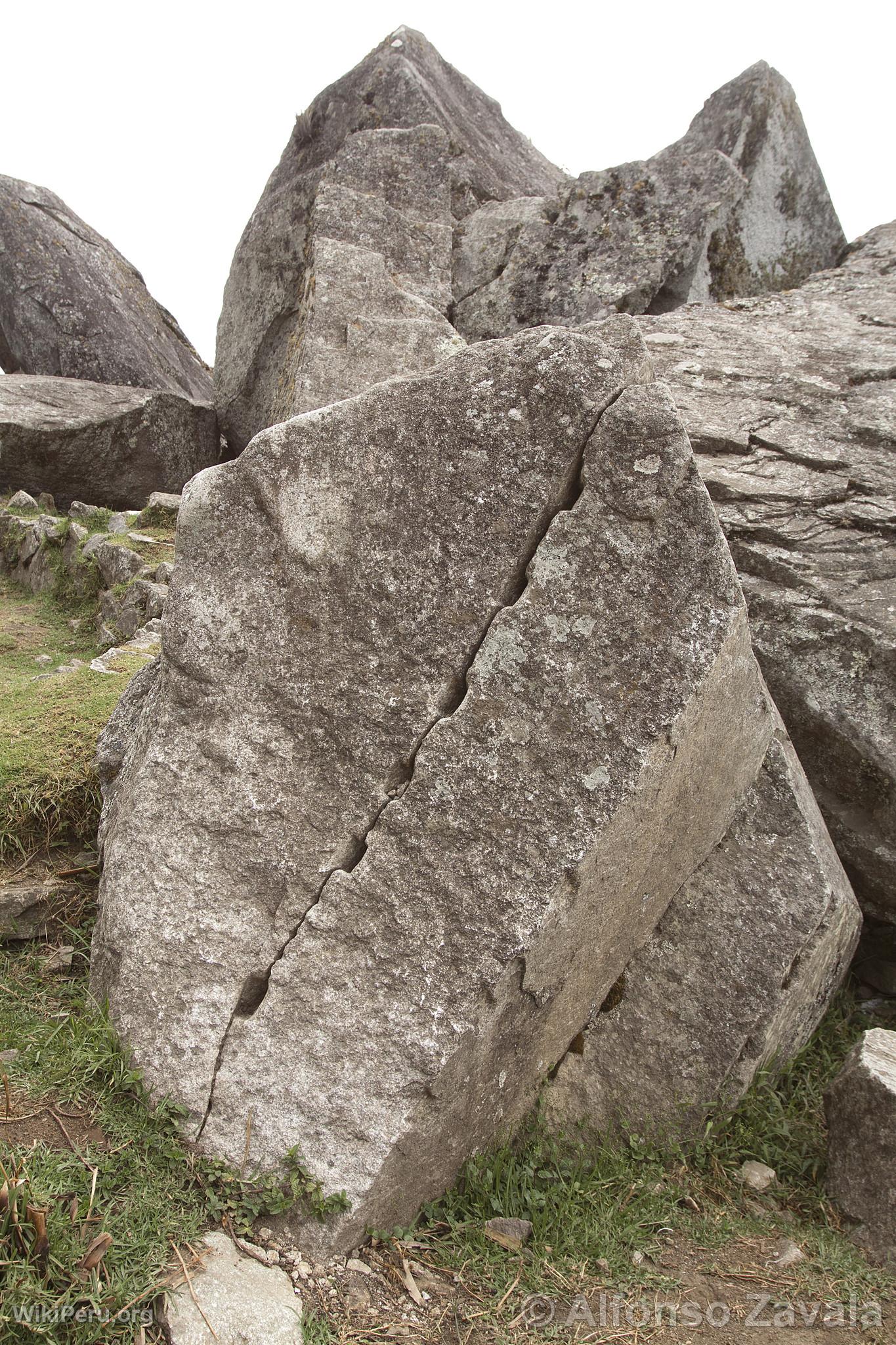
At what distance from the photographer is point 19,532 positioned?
11.2m

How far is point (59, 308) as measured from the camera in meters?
14.3

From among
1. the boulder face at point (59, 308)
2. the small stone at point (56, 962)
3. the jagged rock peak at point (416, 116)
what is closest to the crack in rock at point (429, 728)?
the small stone at point (56, 962)

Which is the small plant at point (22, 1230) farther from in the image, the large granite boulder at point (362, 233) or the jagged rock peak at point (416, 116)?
the jagged rock peak at point (416, 116)

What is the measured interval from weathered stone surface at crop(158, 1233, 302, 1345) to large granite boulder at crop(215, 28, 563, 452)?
6645mm

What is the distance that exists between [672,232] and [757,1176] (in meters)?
8.00

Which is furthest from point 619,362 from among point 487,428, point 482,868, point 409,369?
point 409,369

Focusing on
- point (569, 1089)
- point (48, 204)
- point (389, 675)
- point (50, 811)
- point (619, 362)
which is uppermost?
point (48, 204)

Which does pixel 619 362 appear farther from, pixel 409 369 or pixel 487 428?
pixel 409 369

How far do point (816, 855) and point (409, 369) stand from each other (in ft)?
18.6

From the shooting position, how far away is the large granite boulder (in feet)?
28.2

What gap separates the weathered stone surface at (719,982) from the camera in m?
4.34

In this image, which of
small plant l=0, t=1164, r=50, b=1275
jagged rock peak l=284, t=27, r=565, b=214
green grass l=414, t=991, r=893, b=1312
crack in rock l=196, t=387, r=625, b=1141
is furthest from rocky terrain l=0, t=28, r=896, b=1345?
jagged rock peak l=284, t=27, r=565, b=214

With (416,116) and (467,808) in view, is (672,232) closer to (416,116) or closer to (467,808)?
(416,116)

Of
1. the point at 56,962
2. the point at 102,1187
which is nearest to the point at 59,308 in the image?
the point at 56,962
